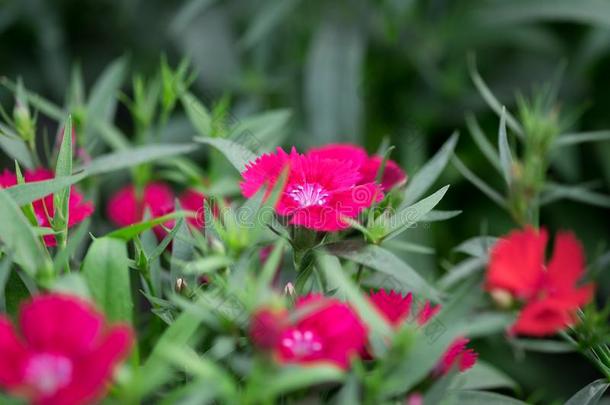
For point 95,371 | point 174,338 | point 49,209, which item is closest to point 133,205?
point 49,209

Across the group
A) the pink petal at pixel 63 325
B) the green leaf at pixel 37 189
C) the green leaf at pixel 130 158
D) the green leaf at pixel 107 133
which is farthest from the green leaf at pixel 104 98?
the pink petal at pixel 63 325

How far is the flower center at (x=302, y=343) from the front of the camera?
557 millimetres

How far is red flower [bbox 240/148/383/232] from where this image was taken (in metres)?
0.65

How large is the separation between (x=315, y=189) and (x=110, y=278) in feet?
0.59

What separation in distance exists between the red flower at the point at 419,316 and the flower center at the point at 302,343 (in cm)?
7

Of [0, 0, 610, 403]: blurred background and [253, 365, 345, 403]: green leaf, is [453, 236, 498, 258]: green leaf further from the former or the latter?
[0, 0, 610, 403]: blurred background

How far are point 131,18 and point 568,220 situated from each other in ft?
3.05

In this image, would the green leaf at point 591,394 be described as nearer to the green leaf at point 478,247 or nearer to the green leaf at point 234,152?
the green leaf at point 478,247

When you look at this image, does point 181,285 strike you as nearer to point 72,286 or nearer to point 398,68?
point 72,286

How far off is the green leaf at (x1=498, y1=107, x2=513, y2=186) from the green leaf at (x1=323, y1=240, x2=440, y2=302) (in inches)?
6.2

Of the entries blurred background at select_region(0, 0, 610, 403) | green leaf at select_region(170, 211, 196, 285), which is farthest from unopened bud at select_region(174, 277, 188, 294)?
blurred background at select_region(0, 0, 610, 403)

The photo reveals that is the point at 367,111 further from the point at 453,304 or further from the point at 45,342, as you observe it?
the point at 45,342

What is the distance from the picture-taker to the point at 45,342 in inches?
19.1

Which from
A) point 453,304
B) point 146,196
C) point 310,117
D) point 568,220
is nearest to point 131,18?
point 310,117
